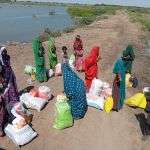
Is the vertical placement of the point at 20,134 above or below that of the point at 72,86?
below

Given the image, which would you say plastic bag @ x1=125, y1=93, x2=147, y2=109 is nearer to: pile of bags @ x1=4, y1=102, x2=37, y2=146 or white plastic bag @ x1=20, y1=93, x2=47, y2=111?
white plastic bag @ x1=20, y1=93, x2=47, y2=111

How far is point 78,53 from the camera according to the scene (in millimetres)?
12352

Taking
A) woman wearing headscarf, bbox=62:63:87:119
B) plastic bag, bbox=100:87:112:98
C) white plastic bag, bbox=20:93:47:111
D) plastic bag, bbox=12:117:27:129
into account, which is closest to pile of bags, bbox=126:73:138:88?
plastic bag, bbox=100:87:112:98

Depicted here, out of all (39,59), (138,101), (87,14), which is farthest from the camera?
(87,14)

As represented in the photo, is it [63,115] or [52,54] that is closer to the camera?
[63,115]

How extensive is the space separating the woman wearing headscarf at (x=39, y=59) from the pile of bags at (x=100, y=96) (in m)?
1.84

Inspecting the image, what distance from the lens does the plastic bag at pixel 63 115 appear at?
872cm

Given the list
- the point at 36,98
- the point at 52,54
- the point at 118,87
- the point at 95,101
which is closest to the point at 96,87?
the point at 95,101

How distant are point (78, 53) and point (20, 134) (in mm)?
4571

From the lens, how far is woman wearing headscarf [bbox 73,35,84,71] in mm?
12312

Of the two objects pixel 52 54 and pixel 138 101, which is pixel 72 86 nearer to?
pixel 138 101

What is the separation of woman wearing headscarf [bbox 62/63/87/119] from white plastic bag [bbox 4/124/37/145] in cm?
114

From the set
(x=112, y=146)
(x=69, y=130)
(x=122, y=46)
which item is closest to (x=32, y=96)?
(x=69, y=130)

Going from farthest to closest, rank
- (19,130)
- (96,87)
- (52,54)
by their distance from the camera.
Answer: (52,54), (96,87), (19,130)
